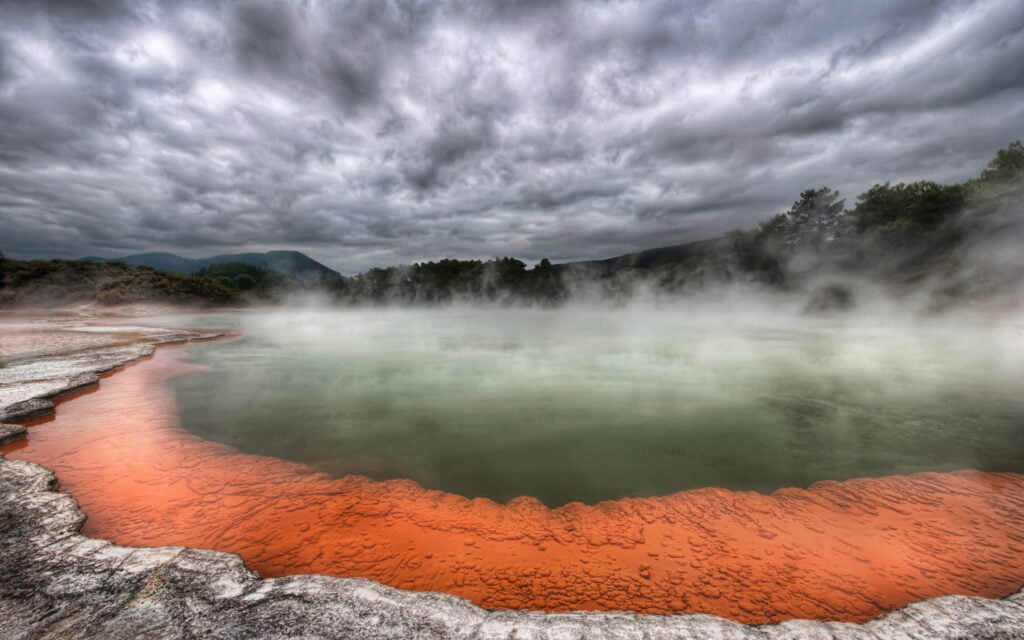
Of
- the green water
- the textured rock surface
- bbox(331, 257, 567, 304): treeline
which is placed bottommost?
the green water

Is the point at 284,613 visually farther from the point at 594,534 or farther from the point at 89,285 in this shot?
the point at 89,285

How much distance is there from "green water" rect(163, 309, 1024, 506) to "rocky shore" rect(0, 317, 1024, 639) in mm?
1691

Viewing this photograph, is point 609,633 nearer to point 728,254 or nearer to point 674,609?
point 674,609

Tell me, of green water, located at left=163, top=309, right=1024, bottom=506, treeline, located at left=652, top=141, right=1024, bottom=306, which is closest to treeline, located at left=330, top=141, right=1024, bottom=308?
treeline, located at left=652, top=141, right=1024, bottom=306

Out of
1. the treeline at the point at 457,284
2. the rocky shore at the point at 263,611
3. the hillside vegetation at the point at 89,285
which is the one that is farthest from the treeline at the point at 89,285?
the rocky shore at the point at 263,611

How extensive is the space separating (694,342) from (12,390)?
1741 cm

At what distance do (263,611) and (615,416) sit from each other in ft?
16.2

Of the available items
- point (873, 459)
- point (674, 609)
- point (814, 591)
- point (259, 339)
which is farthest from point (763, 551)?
point (259, 339)

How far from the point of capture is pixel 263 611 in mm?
1965

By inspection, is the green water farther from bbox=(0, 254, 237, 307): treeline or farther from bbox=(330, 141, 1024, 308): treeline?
bbox=(0, 254, 237, 307): treeline

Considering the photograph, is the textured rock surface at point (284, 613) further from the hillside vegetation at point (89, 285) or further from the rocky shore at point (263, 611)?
the hillside vegetation at point (89, 285)


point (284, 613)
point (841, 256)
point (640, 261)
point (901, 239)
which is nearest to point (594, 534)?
point (284, 613)

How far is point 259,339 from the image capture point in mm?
15875

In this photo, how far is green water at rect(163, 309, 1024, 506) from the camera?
4.25 m
